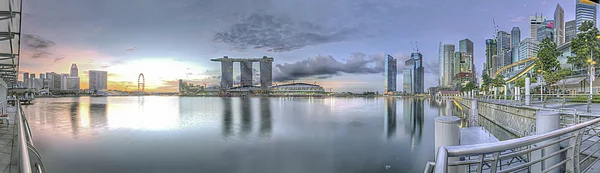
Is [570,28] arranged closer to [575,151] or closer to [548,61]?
[548,61]

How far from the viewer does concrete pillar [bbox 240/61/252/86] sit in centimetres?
19294

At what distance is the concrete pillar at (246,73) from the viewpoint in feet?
633

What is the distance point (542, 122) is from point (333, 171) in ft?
25.1

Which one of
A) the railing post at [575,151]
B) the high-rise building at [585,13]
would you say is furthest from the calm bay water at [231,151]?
the high-rise building at [585,13]

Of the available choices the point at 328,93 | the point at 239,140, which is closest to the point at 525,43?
the point at 328,93

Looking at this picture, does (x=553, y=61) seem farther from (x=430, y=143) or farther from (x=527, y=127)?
(x=430, y=143)

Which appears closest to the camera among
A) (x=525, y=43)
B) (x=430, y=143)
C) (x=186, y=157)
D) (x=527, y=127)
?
→ (x=186, y=157)

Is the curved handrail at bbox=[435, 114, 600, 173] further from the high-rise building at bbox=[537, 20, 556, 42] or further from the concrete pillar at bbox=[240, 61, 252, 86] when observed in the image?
the concrete pillar at bbox=[240, 61, 252, 86]

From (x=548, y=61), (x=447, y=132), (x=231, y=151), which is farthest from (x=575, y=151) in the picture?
(x=548, y=61)

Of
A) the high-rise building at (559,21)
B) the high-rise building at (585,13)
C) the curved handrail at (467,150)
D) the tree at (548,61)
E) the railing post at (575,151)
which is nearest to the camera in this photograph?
the curved handrail at (467,150)

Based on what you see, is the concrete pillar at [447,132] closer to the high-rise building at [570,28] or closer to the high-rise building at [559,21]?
the high-rise building at [570,28]

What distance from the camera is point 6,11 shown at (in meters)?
4.57

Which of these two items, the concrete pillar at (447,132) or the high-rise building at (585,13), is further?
the high-rise building at (585,13)

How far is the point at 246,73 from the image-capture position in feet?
640
